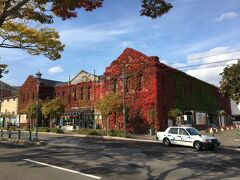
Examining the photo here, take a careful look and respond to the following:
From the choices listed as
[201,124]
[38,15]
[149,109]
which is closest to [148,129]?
[149,109]

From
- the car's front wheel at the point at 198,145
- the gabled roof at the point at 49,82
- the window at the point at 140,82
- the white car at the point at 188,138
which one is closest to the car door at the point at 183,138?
the white car at the point at 188,138

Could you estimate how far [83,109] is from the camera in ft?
166

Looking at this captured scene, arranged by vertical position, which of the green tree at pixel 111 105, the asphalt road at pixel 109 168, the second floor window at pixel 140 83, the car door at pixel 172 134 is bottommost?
the asphalt road at pixel 109 168

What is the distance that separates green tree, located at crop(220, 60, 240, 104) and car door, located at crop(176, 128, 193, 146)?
4.70 metres

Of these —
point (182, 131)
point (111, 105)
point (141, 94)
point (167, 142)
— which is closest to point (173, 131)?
point (182, 131)

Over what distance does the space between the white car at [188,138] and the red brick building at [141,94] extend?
14558 millimetres

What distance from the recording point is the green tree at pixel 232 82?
2430 centimetres

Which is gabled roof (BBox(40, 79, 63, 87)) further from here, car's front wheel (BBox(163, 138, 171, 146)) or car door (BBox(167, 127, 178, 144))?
car door (BBox(167, 127, 178, 144))

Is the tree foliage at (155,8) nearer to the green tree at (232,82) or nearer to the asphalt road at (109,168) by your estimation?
the asphalt road at (109,168)

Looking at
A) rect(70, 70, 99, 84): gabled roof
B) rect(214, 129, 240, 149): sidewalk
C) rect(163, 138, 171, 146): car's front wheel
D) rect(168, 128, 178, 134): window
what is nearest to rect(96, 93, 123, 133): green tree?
rect(214, 129, 240, 149): sidewalk

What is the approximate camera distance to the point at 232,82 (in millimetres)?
24516

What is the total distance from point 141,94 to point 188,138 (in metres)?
18.9

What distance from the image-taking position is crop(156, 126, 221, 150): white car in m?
21.6

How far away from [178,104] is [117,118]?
8.52 meters
